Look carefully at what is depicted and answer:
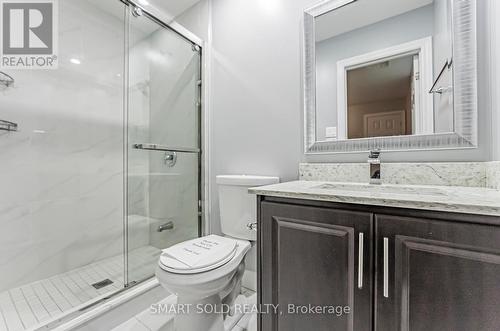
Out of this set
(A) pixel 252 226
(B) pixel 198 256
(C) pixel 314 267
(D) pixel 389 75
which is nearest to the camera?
(C) pixel 314 267

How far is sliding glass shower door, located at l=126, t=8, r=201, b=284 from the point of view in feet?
5.65

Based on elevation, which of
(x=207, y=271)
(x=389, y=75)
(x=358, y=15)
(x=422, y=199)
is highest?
(x=358, y=15)

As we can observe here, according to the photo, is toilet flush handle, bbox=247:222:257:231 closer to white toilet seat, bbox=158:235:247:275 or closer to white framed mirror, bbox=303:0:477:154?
white toilet seat, bbox=158:235:247:275

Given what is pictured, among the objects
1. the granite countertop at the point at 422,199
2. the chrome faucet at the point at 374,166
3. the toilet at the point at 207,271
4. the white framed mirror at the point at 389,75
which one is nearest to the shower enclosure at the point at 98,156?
the toilet at the point at 207,271

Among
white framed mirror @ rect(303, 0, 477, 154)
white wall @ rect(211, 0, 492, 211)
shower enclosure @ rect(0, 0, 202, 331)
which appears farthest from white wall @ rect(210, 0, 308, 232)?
shower enclosure @ rect(0, 0, 202, 331)

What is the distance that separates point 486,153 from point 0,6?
2.85 metres

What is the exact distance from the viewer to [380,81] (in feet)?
3.99

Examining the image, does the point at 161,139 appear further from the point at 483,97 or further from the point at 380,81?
the point at 483,97

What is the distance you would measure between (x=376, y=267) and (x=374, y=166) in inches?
22.7

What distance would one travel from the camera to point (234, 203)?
1.47m

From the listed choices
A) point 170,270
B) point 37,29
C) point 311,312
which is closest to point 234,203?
point 170,270

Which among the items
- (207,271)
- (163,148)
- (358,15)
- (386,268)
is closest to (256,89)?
(358,15)

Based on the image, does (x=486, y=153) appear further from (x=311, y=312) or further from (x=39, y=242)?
(x=39, y=242)

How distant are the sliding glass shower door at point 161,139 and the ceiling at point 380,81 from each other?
1.20m
